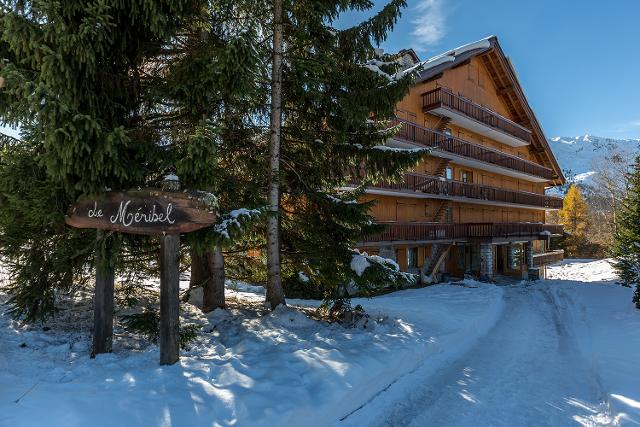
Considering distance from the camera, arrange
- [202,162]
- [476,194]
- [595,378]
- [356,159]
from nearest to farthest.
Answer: [202,162], [595,378], [356,159], [476,194]

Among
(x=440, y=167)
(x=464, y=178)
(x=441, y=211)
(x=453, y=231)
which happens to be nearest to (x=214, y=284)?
(x=453, y=231)

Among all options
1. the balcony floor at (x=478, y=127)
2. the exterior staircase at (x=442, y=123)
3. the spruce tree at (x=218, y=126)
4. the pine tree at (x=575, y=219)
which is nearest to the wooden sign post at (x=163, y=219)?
the spruce tree at (x=218, y=126)

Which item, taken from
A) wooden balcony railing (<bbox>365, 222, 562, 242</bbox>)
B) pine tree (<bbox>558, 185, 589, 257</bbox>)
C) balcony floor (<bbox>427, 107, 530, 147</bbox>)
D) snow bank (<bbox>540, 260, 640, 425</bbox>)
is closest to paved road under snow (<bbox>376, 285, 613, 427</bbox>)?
snow bank (<bbox>540, 260, 640, 425</bbox>)

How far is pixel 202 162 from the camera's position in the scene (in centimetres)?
472

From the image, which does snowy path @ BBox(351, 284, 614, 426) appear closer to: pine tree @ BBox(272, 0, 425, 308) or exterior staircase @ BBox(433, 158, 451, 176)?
pine tree @ BBox(272, 0, 425, 308)

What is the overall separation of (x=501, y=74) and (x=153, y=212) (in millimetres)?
30439

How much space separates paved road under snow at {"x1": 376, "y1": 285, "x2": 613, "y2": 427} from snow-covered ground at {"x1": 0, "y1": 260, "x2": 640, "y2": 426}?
3cm

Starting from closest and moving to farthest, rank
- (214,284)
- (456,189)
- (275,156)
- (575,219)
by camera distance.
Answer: (275,156)
(214,284)
(456,189)
(575,219)

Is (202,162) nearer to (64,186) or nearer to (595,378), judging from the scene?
(64,186)

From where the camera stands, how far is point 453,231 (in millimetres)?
21703

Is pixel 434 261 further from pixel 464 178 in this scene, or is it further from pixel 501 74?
pixel 501 74

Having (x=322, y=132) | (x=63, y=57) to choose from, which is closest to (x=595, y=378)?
(x=322, y=132)

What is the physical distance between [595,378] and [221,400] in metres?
6.20

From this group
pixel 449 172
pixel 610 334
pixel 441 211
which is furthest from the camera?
pixel 449 172
